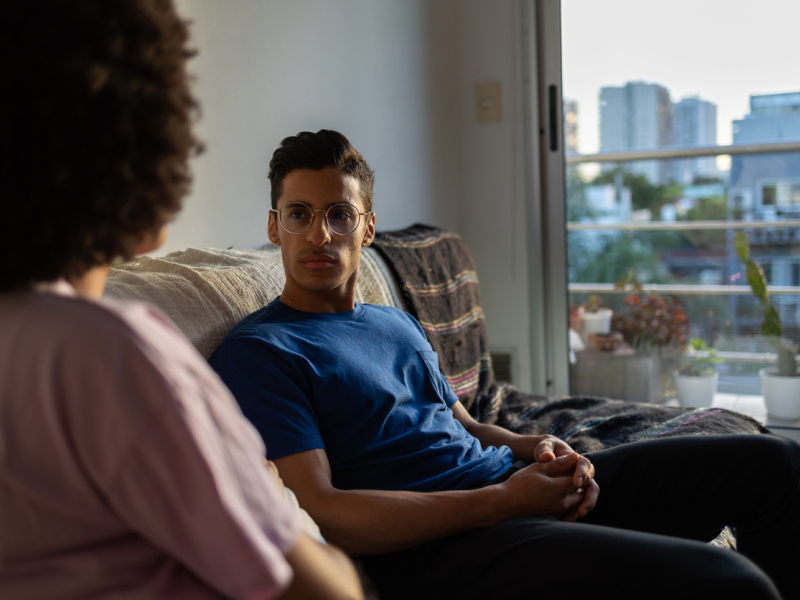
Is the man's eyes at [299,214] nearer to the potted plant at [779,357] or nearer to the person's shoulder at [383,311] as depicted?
the person's shoulder at [383,311]

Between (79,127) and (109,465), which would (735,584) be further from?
(79,127)

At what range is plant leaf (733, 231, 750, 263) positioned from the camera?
8.50 feet

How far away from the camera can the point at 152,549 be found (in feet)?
1.54

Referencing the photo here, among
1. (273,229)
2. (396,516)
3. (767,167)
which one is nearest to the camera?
(396,516)

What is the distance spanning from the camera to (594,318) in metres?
2.81

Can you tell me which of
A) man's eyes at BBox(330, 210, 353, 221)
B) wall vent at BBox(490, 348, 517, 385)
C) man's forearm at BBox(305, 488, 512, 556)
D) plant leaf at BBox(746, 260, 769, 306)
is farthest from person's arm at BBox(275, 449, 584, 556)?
plant leaf at BBox(746, 260, 769, 306)

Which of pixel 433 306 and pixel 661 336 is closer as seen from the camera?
pixel 433 306

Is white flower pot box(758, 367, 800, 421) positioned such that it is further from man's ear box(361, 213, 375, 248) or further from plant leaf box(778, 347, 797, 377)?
man's ear box(361, 213, 375, 248)

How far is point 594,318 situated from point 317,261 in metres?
1.88

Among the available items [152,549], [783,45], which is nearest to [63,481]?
[152,549]

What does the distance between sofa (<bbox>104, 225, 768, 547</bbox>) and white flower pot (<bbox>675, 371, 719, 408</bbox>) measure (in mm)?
986

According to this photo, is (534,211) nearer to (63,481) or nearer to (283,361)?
(283,361)

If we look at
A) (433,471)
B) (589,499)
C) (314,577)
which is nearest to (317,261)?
(433,471)

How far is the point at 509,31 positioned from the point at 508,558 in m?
2.28
